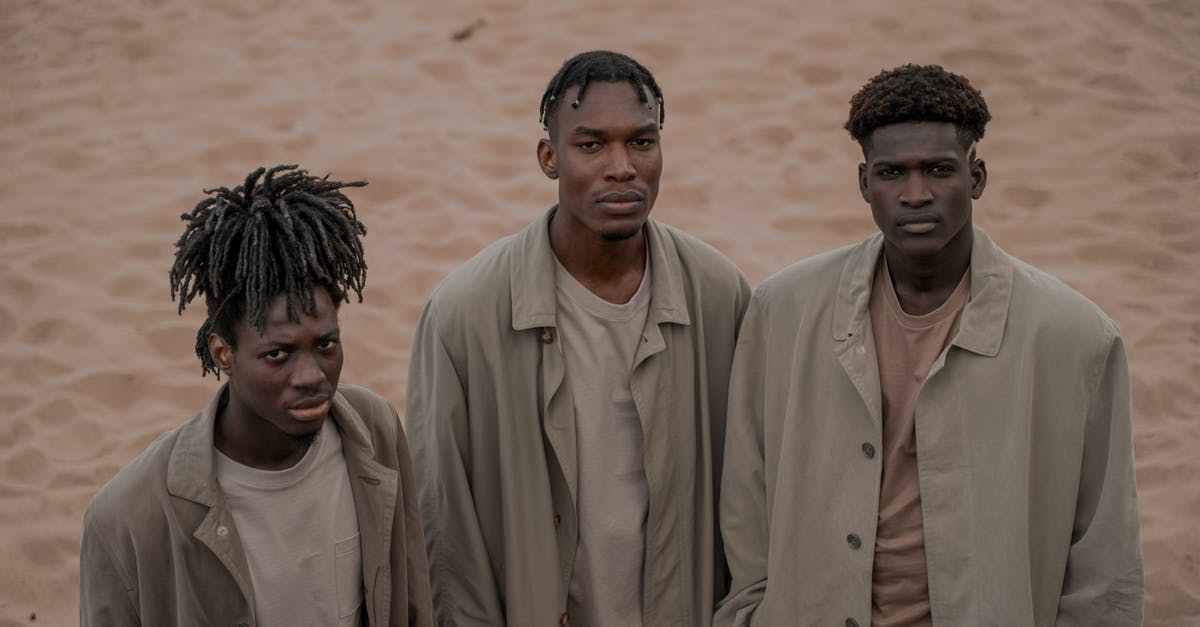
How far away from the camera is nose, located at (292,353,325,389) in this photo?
241cm

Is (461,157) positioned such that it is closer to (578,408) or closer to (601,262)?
(601,262)

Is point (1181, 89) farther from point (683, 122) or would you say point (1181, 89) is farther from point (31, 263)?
point (31, 263)

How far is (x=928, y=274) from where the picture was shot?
2656mm

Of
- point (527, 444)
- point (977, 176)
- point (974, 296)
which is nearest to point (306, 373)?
point (527, 444)

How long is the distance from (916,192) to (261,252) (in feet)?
4.75

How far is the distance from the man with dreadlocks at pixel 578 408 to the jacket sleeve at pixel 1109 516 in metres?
0.93

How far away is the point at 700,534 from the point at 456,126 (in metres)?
4.48

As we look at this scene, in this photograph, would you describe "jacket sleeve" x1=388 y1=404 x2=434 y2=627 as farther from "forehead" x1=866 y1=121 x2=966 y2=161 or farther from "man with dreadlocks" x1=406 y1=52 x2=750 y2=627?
"forehead" x1=866 y1=121 x2=966 y2=161

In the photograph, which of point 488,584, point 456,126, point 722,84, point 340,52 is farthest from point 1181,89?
point 488,584

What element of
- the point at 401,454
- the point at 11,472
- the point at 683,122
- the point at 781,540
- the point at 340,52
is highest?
the point at 340,52

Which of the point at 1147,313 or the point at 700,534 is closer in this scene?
the point at 700,534

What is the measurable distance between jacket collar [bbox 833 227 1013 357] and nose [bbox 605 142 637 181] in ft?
1.91

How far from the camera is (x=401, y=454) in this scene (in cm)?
278

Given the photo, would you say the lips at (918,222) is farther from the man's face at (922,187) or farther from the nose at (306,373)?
the nose at (306,373)
